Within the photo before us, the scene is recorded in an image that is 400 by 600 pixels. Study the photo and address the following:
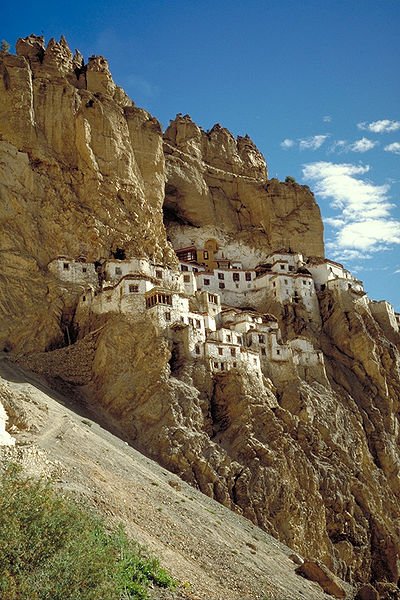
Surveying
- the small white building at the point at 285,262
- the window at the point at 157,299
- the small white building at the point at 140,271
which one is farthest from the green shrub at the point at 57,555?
the small white building at the point at 285,262

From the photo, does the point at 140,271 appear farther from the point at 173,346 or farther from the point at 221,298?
the point at 221,298

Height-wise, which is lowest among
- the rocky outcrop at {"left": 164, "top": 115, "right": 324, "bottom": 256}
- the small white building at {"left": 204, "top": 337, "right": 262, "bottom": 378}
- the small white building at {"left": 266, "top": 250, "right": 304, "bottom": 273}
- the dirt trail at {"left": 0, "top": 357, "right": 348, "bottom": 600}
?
the dirt trail at {"left": 0, "top": 357, "right": 348, "bottom": 600}

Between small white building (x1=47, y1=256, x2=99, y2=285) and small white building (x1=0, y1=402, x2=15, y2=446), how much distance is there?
90.5 ft

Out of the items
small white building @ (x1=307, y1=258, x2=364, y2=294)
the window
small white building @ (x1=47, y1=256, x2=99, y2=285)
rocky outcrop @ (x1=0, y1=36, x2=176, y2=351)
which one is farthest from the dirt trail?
small white building @ (x1=307, y1=258, x2=364, y2=294)

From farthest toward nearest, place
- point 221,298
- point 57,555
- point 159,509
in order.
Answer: point 221,298, point 159,509, point 57,555

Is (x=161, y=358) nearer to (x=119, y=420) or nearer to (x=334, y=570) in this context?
(x=119, y=420)

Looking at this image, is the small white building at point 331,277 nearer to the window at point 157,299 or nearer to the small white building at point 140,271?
the small white building at point 140,271

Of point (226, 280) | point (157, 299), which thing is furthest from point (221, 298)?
point (157, 299)

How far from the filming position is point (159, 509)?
36.6 meters

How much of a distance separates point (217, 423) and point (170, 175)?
3530 cm

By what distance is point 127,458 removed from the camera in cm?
4478

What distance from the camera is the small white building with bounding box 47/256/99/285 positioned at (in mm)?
62375

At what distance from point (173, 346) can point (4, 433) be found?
25.9 m

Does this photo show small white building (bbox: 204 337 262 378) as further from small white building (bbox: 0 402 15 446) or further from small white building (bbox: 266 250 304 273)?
small white building (bbox: 0 402 15 446)
